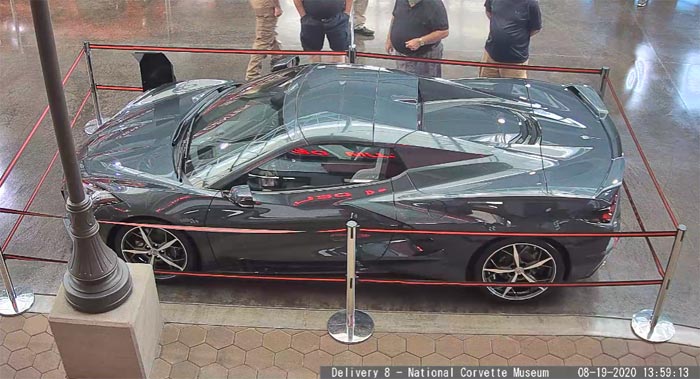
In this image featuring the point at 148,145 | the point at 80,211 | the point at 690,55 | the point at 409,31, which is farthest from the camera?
the point at 690,55

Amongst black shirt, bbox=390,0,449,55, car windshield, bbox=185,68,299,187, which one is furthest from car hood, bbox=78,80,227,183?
black shirt, bbox=390,0,449,55

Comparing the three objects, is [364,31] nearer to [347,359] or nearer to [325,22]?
[325,22]

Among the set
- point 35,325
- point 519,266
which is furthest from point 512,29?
point 35,325

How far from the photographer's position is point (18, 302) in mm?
5754

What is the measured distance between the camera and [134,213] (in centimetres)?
564

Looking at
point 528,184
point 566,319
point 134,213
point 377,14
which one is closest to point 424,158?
point 528,184

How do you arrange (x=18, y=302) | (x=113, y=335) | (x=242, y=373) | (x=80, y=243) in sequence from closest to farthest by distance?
(x=80, y=243), (x=113, y=335), (x=242, y=373), (x=18, y=302)

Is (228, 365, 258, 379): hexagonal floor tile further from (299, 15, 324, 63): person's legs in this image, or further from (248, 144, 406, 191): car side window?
(299, 15, 324, 63): person's legs

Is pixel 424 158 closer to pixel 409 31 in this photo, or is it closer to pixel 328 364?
pixel 328 364

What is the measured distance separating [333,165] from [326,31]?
3.41 m

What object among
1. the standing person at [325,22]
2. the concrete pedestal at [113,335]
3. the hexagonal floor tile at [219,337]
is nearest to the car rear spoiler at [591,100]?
the standing person at [325,22]

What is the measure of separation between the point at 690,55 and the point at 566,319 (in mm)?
6125

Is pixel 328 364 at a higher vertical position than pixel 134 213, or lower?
lower

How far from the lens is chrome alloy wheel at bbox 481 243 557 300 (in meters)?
5.59
